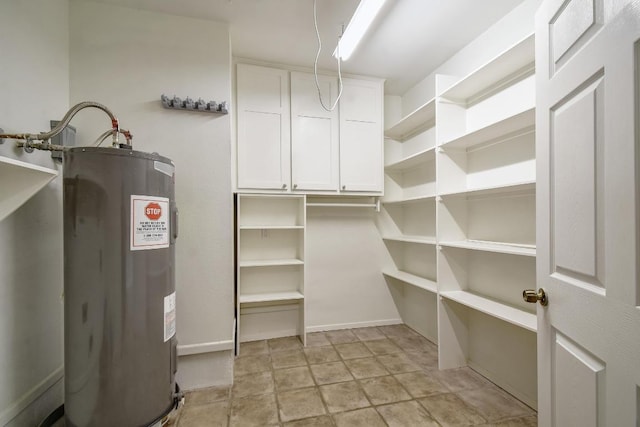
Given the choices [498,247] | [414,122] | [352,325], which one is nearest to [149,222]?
[498,247]

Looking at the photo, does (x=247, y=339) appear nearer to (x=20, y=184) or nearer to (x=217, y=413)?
(x=217, y=413)

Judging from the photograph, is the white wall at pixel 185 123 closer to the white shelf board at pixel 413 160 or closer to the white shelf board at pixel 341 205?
the white shelf board at pixel 341 205

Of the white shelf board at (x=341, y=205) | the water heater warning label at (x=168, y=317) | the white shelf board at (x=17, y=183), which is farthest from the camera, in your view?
the white shelf board at (x=341, y=205)

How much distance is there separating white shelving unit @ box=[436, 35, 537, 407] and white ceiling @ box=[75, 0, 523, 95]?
449mm

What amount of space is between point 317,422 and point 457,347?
1336mm

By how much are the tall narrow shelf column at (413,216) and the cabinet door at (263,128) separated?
1.20 meters

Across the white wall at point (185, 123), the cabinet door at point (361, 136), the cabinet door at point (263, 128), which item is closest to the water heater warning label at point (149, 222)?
the white wall at point (185, 123)

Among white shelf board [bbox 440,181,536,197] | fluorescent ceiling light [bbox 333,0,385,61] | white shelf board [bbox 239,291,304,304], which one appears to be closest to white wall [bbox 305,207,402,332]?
white shelf board [bbox 239,291,304,304]

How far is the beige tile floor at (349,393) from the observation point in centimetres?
169

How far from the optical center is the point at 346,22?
6.77 feet

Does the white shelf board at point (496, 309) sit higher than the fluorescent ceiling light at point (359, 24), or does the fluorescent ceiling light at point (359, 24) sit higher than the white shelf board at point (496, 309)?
the fluorescent ceiling light at point (359, 24)

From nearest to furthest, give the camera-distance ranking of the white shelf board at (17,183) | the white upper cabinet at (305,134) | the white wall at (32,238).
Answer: the white shelf board at (17,183) → the white wall at (32,238) → the white upper cabinet at (305,134)

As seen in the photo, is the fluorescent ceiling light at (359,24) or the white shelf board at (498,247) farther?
the fluorescent ceiling light at (359,24)

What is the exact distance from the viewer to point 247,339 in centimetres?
280
